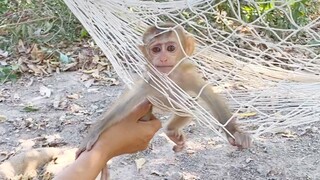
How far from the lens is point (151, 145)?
238 centimetres

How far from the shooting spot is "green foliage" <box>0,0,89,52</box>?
11.7ft

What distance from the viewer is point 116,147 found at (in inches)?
60.9

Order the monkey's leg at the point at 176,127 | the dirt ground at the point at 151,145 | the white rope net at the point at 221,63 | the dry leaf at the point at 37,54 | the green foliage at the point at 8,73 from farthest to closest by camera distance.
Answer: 1. the dry leaf at the point at 37,54
2. the green foliage at the point at 8,73
3. the dirt ground at the point at 151,145
4. the monkey's leg at the point at 176,127
5. the white rope net at the point at 221,63

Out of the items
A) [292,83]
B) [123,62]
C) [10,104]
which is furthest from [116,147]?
[10,104]

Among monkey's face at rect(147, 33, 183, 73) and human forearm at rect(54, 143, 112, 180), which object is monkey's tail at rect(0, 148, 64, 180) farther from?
monkey's face at rect(147, 33, 183, 73)

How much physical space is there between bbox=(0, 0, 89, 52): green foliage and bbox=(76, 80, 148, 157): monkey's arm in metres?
1.94

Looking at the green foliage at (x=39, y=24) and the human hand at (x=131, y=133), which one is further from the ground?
the human hand at (x=131, y=133)

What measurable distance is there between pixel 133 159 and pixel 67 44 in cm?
138

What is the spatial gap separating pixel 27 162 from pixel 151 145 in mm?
441

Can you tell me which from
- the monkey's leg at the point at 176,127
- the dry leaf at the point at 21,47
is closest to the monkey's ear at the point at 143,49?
the monkey's leg at the point at 176,127

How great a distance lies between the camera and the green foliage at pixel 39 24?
11.7ft

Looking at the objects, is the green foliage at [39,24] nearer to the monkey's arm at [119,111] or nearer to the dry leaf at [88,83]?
the dry leaf at [88,83]

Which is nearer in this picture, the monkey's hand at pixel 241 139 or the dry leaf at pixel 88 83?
the monkey's hand at pixel 241 139

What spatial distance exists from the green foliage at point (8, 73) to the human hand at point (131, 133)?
67.9 inches
